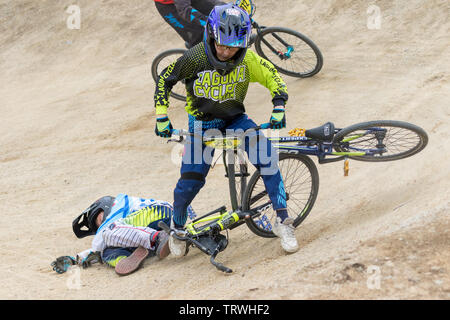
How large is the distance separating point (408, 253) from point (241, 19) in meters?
2.41

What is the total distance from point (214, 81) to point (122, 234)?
1984mm

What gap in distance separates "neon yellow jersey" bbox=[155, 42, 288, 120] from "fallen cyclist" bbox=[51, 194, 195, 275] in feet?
4.80

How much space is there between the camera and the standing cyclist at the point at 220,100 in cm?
462

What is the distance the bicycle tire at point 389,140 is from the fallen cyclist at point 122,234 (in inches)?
76.6

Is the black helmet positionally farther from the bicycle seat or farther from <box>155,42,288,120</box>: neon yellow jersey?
the bicycle seat

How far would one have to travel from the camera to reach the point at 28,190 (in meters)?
7.83

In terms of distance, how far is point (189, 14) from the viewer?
7219mm

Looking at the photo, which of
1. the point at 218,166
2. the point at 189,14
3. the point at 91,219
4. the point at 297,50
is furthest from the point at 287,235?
the point at 297,50

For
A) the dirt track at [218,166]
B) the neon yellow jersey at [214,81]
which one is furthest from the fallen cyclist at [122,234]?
the neon yellow jersey at [214,81]

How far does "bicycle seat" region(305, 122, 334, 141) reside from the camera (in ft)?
16.0

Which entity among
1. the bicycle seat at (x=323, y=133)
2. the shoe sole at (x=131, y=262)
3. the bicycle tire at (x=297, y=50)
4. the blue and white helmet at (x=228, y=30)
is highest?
the blue and white helmet at (x=228, y=30)

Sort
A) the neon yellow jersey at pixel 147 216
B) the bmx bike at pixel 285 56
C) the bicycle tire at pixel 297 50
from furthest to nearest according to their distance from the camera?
1. the bmx bike at pixel 285 56
2. the bicycle tire at pixel 297 50
3. the neon yellow jersey at pixel 147 216

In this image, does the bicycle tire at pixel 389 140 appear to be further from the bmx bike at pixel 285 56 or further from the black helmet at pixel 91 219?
the bmx bike at pixel 285 56
